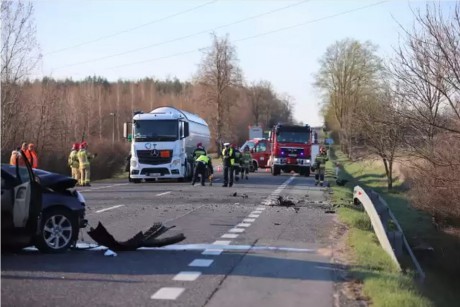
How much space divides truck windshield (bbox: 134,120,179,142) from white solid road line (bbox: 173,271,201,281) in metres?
20.3

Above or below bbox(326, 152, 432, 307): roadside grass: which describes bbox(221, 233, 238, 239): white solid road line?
above

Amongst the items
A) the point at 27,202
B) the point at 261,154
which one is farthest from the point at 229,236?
the point at 261,154

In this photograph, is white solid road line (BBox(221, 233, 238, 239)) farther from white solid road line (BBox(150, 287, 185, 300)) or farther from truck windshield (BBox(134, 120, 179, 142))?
truck windshield (BBox(134, 120, 179, 142))

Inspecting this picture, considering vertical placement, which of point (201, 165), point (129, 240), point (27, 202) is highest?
point (201, 165)

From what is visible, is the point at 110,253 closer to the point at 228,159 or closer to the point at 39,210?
the point at 39,210

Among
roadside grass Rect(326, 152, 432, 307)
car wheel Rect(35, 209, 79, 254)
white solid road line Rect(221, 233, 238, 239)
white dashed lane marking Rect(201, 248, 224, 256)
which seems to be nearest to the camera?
roadside grass Rect(326, 152, 432, 307)

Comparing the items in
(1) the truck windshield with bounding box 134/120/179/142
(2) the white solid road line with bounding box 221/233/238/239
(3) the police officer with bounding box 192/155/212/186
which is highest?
(1) the truck windshield with bounding box 134/120/179/142

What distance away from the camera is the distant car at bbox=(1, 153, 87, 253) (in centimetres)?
851

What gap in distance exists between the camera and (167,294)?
6738 mm

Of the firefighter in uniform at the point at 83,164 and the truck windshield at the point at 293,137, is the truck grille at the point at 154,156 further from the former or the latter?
the truck windshield at the point at 293,137

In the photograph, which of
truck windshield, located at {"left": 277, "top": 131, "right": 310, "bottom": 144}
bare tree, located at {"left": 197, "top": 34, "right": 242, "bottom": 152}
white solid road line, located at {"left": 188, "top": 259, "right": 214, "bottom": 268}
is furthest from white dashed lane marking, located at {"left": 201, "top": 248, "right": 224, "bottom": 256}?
bare tree, located at {"left": 197, "top": 34, "right": 242, "bottom": 152}

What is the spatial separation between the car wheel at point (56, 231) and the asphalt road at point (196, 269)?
0.57 ft

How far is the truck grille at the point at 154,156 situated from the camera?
27938 millimetres

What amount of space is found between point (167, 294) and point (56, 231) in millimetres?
3170
